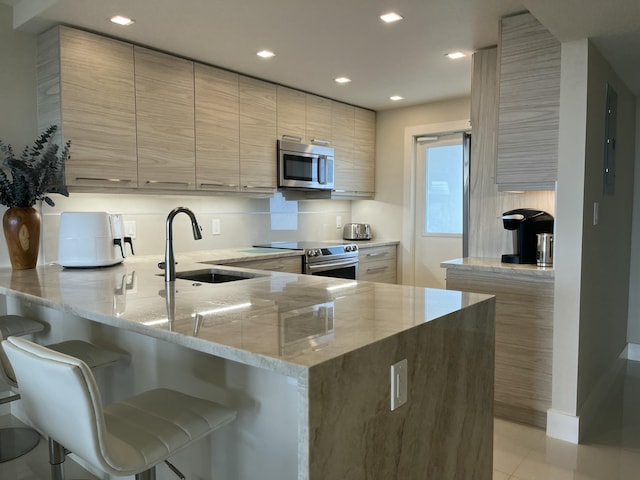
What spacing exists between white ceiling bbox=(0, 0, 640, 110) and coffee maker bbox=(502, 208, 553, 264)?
3.07 ft

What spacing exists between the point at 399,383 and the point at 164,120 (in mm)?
2625

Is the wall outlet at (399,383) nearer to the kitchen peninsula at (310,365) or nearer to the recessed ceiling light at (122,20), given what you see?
the kitchen peninsula at (310,365)

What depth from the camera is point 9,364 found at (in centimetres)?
184

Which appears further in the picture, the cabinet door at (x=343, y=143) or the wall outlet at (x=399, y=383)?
the cabinet door at (x=343, y=143)

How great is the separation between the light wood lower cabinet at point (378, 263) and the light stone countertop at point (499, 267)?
1637mm

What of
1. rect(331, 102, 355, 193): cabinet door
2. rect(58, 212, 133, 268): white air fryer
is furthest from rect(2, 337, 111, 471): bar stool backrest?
rect(331, 102, 355, 193): cabinet door

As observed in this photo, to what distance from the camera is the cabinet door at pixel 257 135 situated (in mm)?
3803

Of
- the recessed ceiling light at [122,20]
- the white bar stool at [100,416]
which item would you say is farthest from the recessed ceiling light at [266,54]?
the white bar stool at [100,416]

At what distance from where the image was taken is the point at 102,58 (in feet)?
9.64

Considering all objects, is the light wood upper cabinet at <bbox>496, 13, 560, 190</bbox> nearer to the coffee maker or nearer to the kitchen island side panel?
the coffee maker

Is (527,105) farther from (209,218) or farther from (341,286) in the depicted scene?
(209,218)

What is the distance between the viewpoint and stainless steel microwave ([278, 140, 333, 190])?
Result: 412 centimetres

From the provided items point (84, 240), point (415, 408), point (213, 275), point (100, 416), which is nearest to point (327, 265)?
point (213, 275)

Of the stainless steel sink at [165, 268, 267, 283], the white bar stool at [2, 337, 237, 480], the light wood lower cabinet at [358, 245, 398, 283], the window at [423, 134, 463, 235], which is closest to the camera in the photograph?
the white bar stool at [2, 337, 237, 480]
